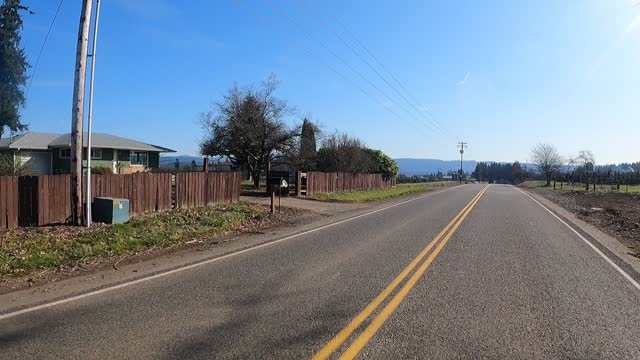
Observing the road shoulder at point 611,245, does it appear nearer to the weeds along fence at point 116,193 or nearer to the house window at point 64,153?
the weeds along fence at point 116,193

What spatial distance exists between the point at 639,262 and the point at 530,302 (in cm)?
552

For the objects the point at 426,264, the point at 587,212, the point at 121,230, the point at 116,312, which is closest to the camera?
the point at 116,312

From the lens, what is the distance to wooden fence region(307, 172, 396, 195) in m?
34.1

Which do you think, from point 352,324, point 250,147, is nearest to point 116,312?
point 352,324

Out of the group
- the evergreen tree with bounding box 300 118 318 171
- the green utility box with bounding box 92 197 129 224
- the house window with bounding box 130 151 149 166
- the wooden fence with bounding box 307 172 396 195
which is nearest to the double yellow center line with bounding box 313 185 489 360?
the green utility box with bounding box 92 197 129 224

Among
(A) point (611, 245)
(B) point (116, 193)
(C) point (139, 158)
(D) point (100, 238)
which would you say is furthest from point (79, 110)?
(C) point (139, 158)

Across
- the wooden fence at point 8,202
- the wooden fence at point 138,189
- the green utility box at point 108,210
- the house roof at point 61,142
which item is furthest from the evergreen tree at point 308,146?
the wooden fence at point 8,202

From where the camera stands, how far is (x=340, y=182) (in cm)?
4025

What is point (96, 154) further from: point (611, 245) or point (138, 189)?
point (611, 245)

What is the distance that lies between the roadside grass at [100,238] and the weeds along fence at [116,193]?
0.61 meters

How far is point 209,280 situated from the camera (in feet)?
26.5

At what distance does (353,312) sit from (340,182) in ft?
112

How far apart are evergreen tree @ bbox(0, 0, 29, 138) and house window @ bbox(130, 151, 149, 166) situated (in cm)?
958

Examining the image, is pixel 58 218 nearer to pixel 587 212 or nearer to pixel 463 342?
pixel 463 342
